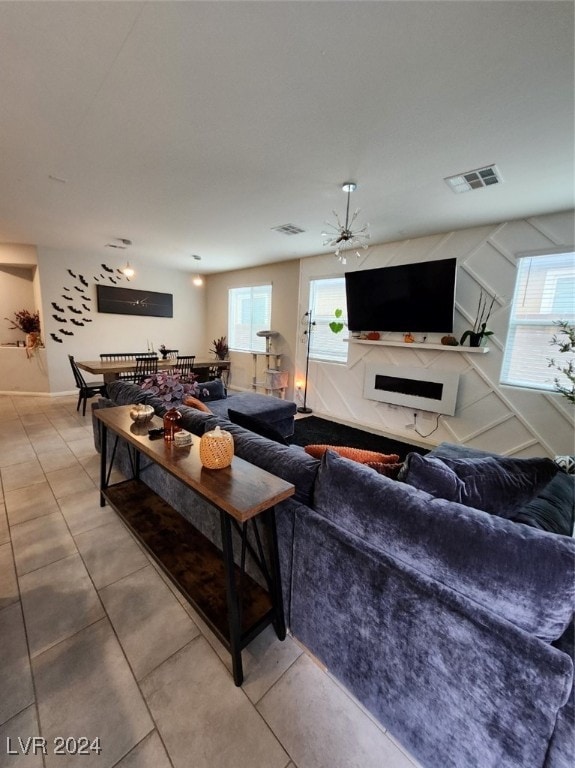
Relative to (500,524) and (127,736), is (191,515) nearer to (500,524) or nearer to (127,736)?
(127,736)

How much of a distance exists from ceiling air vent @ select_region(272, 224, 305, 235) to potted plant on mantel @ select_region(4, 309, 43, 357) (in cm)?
484

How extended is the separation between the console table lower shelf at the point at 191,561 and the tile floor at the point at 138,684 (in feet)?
0.57

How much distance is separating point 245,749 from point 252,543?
68 cm

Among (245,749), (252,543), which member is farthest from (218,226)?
(245,749)

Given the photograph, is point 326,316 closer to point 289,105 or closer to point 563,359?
point 563,359

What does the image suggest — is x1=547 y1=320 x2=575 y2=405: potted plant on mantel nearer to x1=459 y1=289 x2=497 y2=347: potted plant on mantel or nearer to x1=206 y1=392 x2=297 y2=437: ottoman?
x1=459 y1=289 x2=497 y2=347: potted plant on mantel

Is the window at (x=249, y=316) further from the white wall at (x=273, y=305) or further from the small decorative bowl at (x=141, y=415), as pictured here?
the small decorative bowl at (x=141, y=415)

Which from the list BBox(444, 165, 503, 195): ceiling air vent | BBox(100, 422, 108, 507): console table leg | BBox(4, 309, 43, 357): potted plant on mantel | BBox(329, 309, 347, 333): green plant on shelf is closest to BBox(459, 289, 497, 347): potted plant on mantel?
BBox(444, 165, 503, 195): ceiling air vent

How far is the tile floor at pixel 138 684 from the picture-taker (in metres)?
1.05

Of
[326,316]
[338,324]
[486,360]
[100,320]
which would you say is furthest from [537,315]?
[100,320]

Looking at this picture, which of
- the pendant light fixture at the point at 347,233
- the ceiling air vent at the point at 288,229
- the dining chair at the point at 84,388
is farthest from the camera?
the dining chair at the point at 84,388

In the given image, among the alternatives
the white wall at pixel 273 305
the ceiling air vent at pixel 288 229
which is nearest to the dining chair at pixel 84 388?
the white wall at pixel 273 305

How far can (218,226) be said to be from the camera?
381 cm

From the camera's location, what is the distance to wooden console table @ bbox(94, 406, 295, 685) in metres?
1.18
